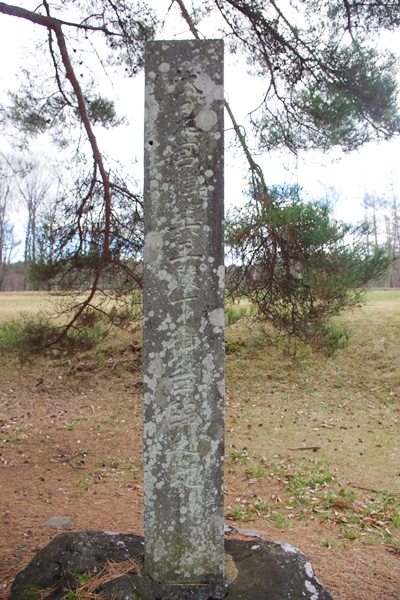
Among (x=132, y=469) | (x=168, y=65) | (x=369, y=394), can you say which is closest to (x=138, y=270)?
(x=132, y=469)

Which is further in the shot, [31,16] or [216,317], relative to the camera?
[31,16]

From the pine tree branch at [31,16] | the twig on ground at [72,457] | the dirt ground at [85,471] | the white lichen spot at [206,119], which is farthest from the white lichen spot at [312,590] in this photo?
the pine tree branch at [31,16]

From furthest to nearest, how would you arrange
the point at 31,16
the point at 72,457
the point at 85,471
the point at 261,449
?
the point at 261,449
the point at 72,457
the point at 85,471
the point at 31,16

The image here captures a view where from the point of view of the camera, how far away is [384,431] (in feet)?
24.9

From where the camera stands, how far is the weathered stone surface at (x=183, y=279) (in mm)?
2557

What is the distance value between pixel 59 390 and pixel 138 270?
4.19 metres

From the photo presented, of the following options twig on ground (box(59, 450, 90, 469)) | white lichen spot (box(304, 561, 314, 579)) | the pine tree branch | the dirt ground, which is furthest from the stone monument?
twig on ground (box(59, 450, 90, 469))

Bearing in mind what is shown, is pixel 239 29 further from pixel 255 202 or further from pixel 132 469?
pixel 132 469

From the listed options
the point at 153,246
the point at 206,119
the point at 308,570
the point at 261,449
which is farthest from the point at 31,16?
the point at 261,449

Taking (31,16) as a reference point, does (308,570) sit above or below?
below

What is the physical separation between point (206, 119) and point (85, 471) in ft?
16.3

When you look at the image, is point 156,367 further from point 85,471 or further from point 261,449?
point 261,449

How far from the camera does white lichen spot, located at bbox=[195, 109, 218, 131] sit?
2.57 m

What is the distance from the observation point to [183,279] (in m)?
2.56
